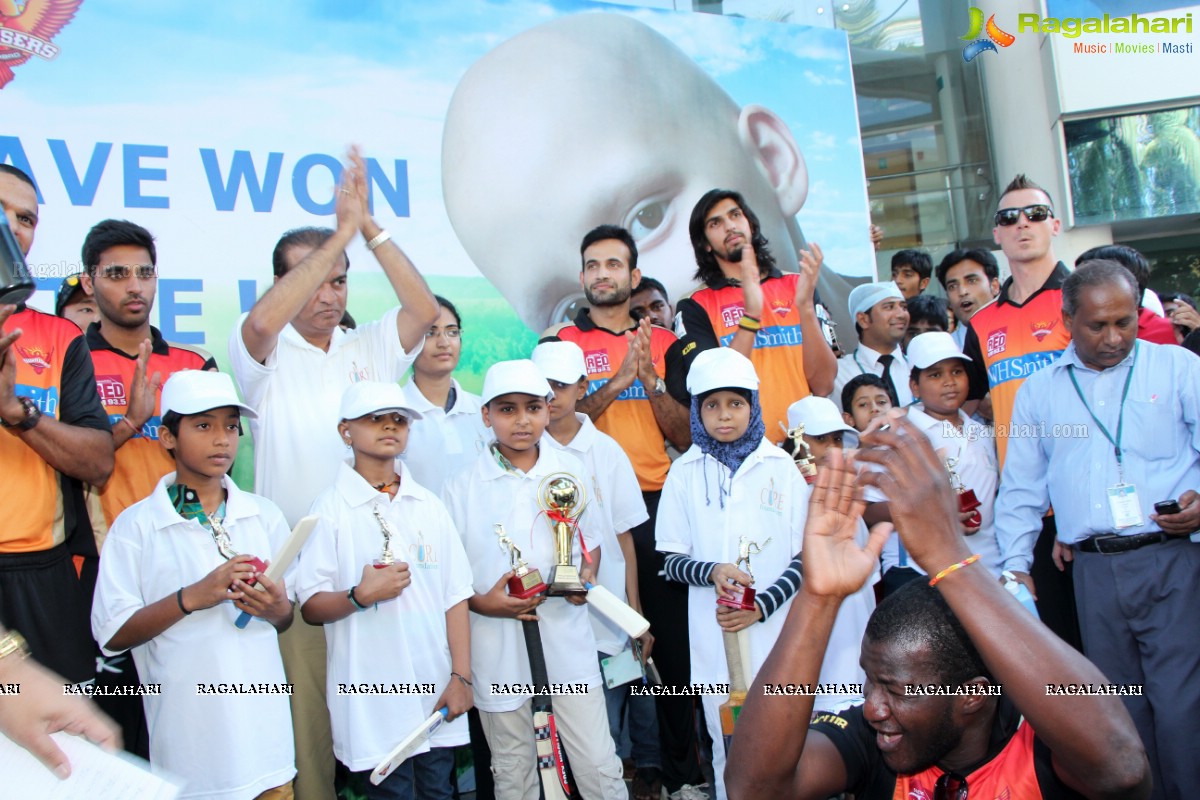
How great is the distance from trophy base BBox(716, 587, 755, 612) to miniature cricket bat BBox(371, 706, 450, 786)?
4.04 ft

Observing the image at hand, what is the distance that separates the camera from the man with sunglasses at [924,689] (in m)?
1.83


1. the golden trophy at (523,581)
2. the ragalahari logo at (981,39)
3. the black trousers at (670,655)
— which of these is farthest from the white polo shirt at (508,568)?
the ragalahari logo at (981,39)

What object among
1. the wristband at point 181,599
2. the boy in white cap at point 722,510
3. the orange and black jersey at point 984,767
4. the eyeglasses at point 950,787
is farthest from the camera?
the boy in white cap at point 722,510

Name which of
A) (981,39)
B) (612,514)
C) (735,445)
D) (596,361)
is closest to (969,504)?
(735,445)

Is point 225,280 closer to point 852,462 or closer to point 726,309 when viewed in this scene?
point 726,309

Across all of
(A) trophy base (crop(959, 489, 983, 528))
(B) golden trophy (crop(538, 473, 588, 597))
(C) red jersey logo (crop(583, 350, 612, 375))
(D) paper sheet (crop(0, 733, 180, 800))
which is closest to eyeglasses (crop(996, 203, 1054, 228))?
(A) trophy base (crop(959, 489, 983, 528))

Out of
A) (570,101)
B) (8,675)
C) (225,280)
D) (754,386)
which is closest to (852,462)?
(8,675)

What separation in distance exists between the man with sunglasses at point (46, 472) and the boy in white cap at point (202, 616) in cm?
20

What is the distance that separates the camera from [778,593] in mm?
4027

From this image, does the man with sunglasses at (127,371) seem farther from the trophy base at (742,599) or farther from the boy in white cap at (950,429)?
the boy in white cap at (950,429)

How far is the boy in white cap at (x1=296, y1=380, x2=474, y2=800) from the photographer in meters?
3.71

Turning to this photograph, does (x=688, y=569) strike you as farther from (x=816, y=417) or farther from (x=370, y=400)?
(x=370, y=400)

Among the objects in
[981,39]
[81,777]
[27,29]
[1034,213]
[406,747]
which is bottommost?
[406,747]

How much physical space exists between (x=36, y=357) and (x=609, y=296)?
2795 mm
